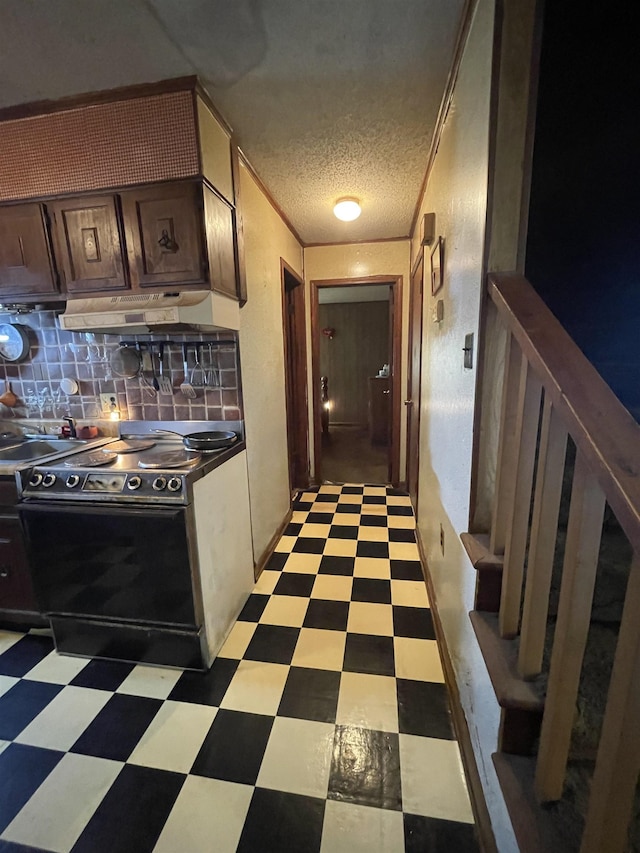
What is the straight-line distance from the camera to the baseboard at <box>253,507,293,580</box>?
2.25 meters

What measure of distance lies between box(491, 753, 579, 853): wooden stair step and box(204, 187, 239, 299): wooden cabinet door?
6.12 ft

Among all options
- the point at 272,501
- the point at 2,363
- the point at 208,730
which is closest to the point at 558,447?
the point at 208,730

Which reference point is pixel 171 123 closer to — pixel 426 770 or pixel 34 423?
pixel 34 423

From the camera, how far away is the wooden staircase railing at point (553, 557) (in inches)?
19.1

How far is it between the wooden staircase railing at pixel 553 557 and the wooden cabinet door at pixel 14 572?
1.96 m

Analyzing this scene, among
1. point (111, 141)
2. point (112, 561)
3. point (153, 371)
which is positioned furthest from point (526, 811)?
point (111, 141)

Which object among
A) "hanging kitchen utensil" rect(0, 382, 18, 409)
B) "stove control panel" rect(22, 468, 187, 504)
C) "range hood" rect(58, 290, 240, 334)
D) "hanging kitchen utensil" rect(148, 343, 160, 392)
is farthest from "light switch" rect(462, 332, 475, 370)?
"hanging kitchen utensil" rect(0, 382, 18, 409)

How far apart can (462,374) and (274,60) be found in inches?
54.5

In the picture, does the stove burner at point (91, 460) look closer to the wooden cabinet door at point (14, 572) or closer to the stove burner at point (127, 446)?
the stove burner at point (127, 446)

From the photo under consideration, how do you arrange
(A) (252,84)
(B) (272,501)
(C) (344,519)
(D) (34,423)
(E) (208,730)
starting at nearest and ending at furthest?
(E) (208,730), (A) (252,84), (D) (34,423), (B) (272,501), (C) (344,519)

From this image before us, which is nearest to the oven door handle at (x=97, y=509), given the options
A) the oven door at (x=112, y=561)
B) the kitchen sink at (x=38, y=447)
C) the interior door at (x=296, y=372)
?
the oven door at (x=112, y=561)

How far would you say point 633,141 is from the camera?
4.09 ft

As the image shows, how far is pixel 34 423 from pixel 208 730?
1.99m

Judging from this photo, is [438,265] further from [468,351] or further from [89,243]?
[89,243]
